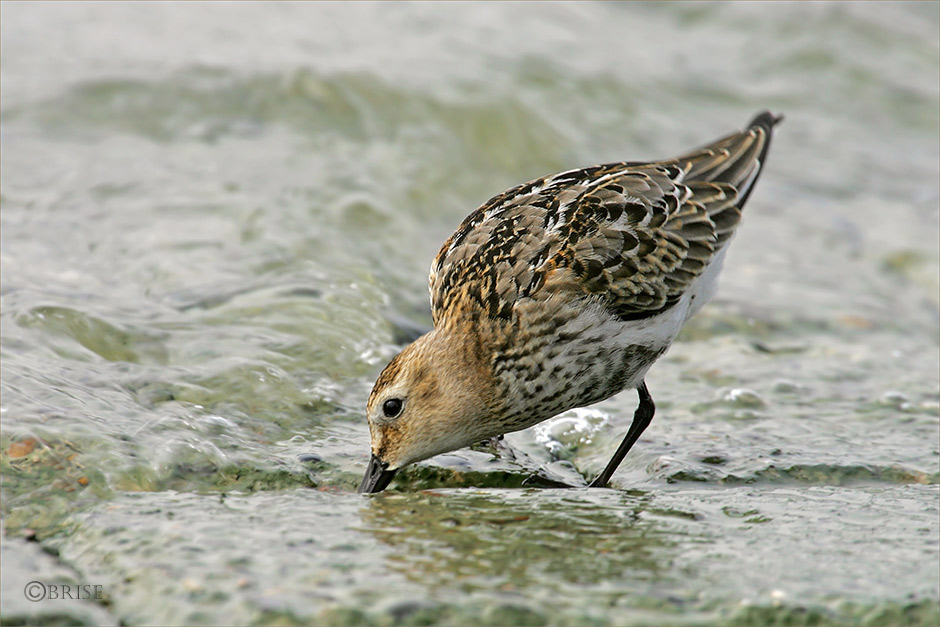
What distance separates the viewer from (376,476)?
512 cm

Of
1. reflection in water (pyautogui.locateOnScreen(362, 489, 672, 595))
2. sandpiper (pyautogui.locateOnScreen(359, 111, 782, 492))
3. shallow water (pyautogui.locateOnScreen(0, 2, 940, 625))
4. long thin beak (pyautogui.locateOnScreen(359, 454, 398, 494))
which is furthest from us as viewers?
sandpiper (pyautogui.locateOnScreen(359, 111, 782, 492))

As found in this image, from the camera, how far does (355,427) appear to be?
5906mm

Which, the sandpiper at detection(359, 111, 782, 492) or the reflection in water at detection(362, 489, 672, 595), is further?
the sandpiper at detection(359, 111, 782, 492)

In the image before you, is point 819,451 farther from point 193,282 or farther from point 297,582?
point 193,282

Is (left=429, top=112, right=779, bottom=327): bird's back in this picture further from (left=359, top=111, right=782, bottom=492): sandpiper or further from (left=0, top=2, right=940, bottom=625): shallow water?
(left=0, top=2, right=940, bottom=625): shallow water

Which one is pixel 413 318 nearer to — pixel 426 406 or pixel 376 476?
pixel 426 406

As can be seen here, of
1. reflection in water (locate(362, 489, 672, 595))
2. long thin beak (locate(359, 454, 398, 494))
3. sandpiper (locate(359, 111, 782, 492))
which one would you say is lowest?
long thin beak (locate(359, 454, 398, 494))

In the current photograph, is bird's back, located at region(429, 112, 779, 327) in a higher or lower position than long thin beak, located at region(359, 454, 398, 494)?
higher

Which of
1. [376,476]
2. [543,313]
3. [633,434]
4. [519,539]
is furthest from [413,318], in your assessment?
[519,539]

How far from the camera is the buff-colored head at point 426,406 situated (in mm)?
5113

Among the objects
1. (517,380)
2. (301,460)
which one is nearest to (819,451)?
(517,380)

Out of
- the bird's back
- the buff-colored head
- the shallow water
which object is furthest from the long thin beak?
the bird's back

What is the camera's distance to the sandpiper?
5227 mm

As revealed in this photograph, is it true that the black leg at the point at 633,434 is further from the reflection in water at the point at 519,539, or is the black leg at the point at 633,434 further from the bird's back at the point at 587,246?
the reflection in water at the point at 519,539
